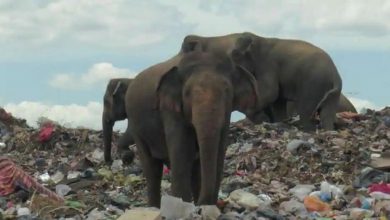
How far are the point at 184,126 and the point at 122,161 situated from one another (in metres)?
6.07

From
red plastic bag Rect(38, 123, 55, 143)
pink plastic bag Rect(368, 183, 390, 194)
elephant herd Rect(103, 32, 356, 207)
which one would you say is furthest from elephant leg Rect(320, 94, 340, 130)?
pink plastic bag Rect(368, 183, 390, 194)

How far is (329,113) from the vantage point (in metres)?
14.7

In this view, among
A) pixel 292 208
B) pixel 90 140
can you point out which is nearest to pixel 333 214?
pixel 292 208

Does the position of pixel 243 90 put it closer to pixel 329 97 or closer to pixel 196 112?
pixel 196 112

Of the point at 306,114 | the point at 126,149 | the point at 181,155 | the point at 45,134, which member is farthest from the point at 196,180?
the point at 45,134

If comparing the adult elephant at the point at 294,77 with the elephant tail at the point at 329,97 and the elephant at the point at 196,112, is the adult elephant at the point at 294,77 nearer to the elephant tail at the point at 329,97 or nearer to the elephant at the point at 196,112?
the elephant tail at the point at 329,97

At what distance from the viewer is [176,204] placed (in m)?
6.71

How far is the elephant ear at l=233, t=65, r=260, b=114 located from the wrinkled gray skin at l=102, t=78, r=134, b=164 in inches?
238

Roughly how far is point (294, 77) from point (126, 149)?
11.3 ft

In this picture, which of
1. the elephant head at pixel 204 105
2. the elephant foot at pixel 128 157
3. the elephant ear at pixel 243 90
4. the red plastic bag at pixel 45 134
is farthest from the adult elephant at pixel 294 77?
the elephant head at pixel 204 105

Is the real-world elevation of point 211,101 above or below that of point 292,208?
above

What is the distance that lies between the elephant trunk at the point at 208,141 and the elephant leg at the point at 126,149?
6.35m

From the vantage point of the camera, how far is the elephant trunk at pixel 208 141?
665cm

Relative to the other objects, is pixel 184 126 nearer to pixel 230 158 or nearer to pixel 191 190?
pixel 191 190
